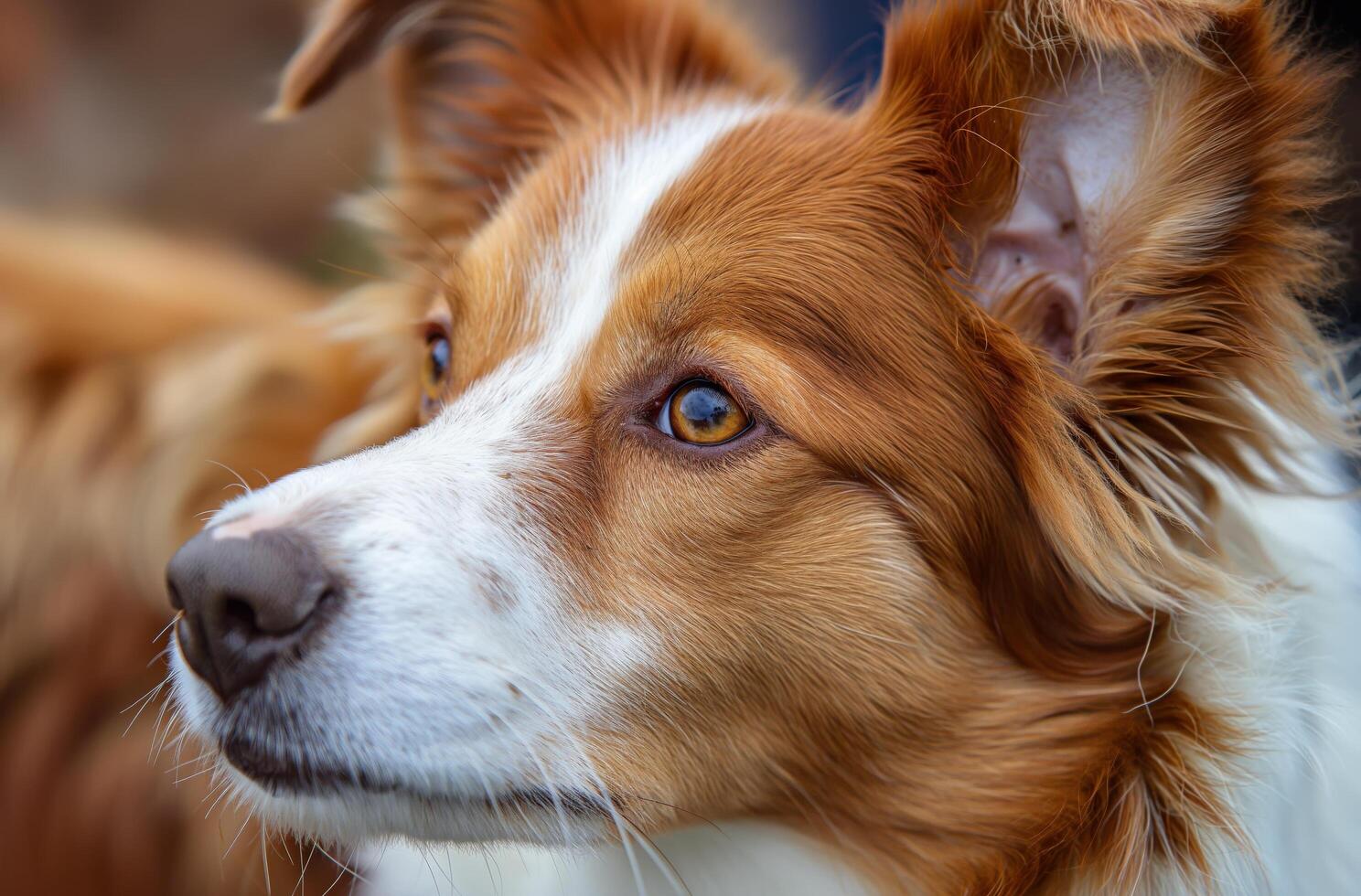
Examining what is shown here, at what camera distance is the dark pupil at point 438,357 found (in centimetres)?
249

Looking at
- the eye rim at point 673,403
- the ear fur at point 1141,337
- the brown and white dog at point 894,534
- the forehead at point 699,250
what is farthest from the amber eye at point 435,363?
the ear fur at point 1141,337

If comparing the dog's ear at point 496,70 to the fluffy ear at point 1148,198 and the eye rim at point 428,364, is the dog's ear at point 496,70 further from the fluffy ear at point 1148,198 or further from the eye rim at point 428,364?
the fluffy ear at point 1148,198

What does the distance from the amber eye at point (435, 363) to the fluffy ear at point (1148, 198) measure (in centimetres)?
111

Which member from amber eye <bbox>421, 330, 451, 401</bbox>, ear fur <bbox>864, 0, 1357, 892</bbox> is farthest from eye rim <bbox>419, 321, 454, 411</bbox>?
ear fur <bbox>864, 0, 1357, 892</bbox>

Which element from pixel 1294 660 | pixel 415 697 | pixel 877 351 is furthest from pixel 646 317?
pixel 1294 660

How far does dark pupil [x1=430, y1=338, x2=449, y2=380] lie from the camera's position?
8.17 feet

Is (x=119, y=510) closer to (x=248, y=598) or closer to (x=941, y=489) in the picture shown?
(x=248, y=598)

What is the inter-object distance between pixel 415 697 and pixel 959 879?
1.05 meters

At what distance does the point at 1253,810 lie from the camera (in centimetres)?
198

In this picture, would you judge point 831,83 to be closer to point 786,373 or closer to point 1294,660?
point 786,373

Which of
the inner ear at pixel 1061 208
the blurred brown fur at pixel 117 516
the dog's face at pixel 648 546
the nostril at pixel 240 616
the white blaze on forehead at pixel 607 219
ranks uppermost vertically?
the inner ear at pixel 1061 208

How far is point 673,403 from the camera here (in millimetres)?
2012

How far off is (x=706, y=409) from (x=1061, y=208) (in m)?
0.72

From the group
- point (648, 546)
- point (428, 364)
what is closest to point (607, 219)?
point (428, 364)
